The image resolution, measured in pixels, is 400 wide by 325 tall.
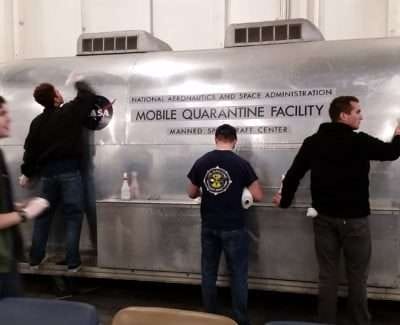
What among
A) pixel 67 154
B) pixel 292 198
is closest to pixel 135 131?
pixel 67 154

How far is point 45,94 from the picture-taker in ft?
13.7

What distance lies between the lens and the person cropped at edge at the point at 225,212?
11.1 feet

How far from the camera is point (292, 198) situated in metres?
3.47

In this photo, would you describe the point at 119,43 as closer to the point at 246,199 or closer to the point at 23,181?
the point at 23,181

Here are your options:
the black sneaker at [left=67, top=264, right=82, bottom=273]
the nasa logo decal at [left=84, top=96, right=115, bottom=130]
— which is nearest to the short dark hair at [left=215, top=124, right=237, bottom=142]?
the nasa logo decal at [left=84, top=96, right=115, bottom=130]

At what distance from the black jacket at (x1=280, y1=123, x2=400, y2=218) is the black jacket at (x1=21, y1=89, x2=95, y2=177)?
2.02 m

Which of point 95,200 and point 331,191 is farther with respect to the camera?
point 95,200

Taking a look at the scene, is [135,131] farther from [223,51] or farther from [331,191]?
[331,191]

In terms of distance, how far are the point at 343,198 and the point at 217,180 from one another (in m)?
0.82

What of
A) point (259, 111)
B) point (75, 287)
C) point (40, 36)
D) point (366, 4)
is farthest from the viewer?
point (40, 36)

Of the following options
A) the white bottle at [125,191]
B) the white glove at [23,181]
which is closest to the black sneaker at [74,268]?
the white bottle at [125,191]

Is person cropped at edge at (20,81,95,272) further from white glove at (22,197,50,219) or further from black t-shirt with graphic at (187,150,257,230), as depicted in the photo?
white glove at (22,197,50,219)

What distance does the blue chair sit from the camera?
67.3 inches

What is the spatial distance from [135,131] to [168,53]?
2.35 ft
